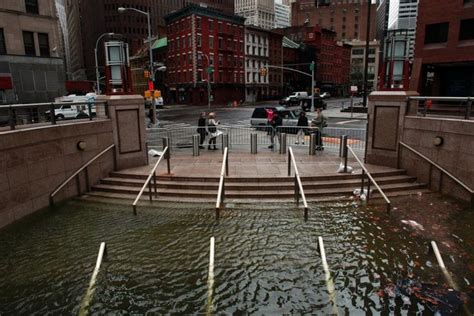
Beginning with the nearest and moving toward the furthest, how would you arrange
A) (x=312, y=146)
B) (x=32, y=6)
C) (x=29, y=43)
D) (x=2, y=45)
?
(x=312, y=146) → (x=2, y=45) → (x=32, y=6) → (x=29, y=43)

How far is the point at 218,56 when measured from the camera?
69375 mm

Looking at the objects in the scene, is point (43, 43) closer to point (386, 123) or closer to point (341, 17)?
point (386, 123)

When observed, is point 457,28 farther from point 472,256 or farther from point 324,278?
point 324,278

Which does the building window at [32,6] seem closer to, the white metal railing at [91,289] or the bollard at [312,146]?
the bollard at [312,146]

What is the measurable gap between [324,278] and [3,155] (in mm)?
8100

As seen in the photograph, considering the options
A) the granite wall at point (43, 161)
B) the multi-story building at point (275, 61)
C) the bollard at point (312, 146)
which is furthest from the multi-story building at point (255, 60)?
the granite wall at point (43, 161)

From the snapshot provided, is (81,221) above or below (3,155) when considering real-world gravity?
below

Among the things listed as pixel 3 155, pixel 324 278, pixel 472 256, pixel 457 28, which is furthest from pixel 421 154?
pixel 457 28

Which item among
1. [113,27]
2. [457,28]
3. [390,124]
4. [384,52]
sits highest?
[113,27]

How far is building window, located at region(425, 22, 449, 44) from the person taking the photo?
36.1 metres

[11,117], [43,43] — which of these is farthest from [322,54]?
[11,117]

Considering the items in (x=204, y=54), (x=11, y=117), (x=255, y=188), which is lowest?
(x=255, y=188)

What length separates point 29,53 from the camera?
35.0m

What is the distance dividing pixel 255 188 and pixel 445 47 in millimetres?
34357
